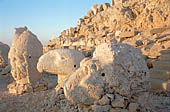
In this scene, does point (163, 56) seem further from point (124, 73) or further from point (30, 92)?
point (30, 92)

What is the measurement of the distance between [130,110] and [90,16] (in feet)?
68.1

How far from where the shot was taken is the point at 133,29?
1184 centimetres

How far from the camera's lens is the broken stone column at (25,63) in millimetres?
4555

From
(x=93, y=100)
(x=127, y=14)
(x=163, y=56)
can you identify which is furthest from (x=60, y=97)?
(x=127, y=14)

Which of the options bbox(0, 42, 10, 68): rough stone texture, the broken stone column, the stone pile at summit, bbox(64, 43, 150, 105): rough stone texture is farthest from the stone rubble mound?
bbox(0, 42, 10, 68): rough stone texture

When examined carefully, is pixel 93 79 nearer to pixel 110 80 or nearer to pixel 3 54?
pixel 110 80

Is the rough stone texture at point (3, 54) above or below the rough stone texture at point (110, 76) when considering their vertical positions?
above

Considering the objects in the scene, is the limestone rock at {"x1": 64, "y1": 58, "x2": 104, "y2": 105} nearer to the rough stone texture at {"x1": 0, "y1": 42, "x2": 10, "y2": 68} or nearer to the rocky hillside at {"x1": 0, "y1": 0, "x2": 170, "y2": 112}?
the rocky hillside at {"x1": 0, "y1": 0, "x2": 170, "y2": 112}

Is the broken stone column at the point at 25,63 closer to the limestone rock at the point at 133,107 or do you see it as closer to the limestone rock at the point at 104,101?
the limestone rock at the point at 104,101

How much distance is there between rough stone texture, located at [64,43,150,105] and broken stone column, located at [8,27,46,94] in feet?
9.23

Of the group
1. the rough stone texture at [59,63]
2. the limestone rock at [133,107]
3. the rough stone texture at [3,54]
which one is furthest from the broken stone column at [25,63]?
the rough stone texture at [3,54]

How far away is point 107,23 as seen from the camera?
1688 centimetres

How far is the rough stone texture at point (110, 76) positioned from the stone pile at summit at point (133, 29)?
1.35 m

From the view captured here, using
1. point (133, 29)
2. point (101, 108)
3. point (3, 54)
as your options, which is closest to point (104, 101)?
point (101, 108)
